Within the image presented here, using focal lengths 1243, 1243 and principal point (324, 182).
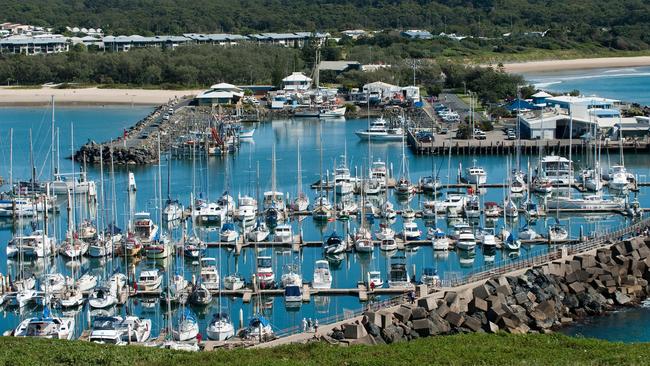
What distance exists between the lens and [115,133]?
A: 56.2 metres

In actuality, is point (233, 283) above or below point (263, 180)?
below

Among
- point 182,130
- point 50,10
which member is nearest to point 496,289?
point 182,130

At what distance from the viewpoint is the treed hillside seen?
110 meters

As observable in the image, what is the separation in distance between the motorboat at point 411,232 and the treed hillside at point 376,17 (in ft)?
245

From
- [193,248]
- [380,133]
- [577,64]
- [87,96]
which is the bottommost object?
[193,248]

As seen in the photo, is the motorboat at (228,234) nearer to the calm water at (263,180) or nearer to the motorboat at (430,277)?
the calm water at (263,180)

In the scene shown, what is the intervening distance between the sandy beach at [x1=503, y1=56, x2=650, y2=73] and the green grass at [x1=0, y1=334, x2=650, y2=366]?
70368 mm

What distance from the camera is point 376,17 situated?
122 meters

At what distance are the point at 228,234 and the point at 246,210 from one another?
2.92 m

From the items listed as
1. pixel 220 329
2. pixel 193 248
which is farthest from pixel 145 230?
pixel 220 329

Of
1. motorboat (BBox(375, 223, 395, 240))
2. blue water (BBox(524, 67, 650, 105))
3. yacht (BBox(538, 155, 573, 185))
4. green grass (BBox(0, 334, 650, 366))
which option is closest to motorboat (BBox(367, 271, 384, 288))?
Result: motorboat (BBox(375, 223, 395, 240))

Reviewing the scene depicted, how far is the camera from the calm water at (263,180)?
26031 mm

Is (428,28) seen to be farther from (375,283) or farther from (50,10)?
(375,283)

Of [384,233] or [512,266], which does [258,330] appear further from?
[384,233]
